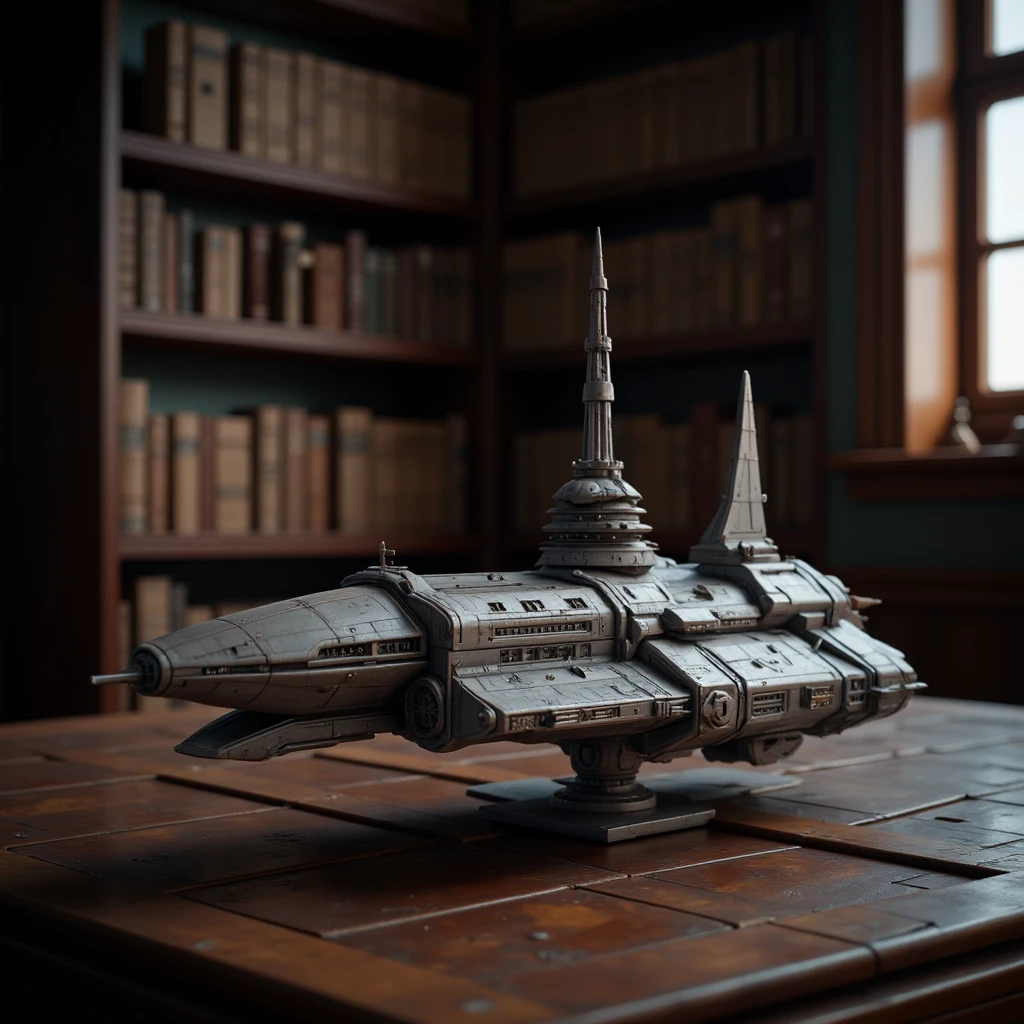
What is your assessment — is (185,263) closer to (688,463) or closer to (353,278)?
(353,278)

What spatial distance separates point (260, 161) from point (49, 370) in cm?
75

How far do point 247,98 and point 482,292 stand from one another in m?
0.89

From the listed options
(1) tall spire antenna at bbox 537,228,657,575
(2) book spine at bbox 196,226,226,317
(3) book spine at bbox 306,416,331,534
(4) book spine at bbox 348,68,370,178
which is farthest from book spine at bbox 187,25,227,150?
(1) tall spire antenna at bbox 537,228,657,575

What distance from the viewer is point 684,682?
1541mm

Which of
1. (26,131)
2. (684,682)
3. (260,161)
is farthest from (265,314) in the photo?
(684,682)

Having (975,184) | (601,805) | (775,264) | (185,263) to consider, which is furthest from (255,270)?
(601,805)

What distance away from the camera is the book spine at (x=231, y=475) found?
140 inches

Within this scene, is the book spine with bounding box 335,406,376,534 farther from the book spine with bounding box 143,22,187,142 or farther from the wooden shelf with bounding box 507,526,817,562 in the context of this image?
the book spine with bounding box 143,22,187,142

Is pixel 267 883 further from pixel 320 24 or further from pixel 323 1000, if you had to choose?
pixel 320 24

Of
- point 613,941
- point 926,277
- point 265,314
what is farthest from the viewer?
point 265,314

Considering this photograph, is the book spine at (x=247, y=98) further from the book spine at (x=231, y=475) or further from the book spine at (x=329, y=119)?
the book spine at (x=231, y=475)

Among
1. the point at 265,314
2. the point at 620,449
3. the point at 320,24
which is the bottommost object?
the point at 620,449

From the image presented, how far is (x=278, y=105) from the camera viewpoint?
3.61 m

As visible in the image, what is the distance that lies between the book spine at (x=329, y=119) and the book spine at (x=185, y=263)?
16.3 inches
